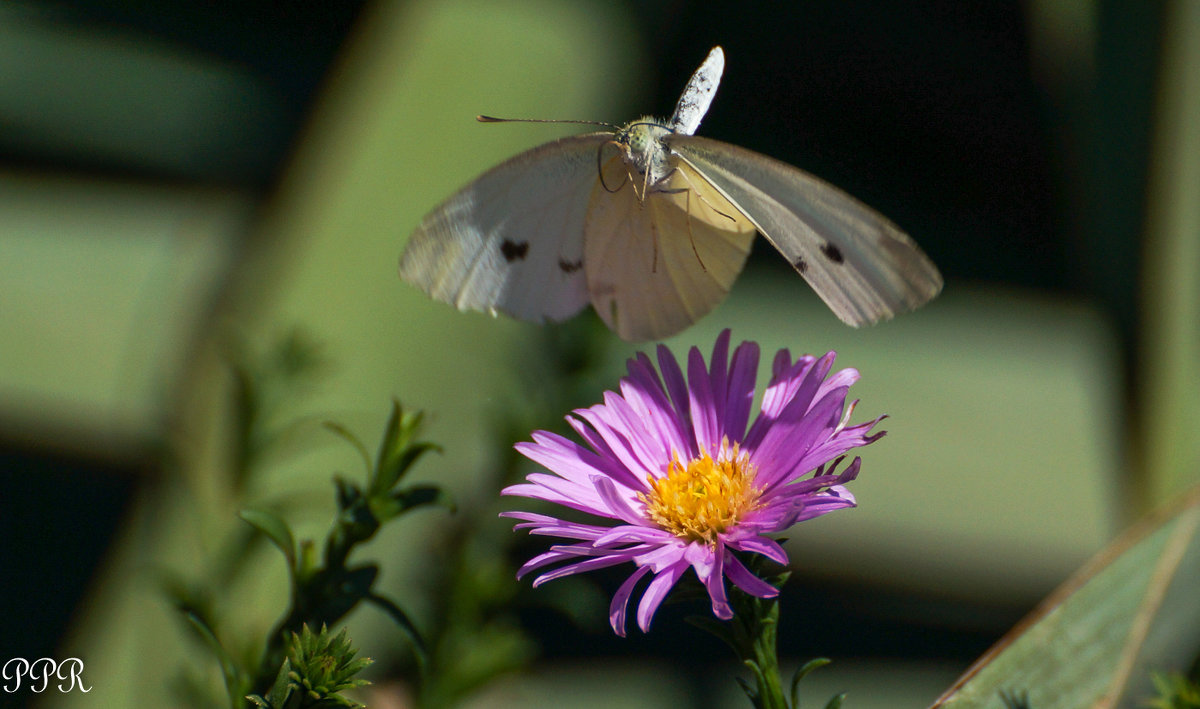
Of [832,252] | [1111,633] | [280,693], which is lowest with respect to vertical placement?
[1111,633]

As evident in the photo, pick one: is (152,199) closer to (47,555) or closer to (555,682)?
(47,555)

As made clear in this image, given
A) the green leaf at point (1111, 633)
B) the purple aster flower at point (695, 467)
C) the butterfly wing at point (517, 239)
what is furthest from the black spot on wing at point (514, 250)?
the green leaf at point (1111, 633)

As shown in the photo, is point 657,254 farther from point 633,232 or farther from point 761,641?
point 761,641

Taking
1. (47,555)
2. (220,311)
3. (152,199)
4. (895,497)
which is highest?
(152,199)

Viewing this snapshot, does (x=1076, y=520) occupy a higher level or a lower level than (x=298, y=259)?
lower

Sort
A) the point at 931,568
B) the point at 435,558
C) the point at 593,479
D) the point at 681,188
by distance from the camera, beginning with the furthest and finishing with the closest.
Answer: the point at 931,568
the point at 435,558
the point at 681,188
the point at 593,479

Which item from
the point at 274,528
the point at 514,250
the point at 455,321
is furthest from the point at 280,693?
the point at 455,321

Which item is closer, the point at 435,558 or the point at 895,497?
the point at 435,558

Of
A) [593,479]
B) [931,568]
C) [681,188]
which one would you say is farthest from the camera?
[931,568]


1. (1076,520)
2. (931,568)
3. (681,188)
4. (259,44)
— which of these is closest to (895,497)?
(931,568)
